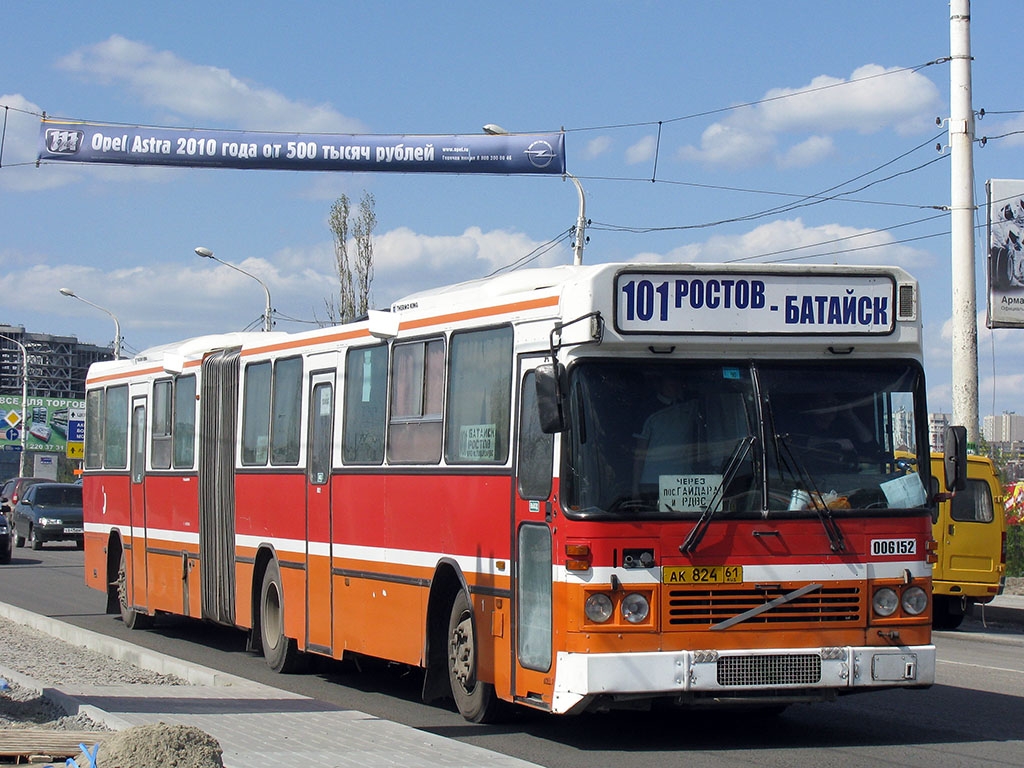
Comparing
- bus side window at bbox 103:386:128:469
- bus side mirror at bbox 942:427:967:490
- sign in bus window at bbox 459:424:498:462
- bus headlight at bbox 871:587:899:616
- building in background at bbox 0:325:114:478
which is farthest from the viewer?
building in background at bbox 0:325:114:478

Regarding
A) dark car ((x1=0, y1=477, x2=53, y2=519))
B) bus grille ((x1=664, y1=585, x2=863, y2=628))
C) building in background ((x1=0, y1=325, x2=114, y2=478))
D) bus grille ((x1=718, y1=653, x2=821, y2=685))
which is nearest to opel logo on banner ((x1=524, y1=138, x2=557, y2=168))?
bus grille ((x1=664, y1=585, x2=863, y2=628))

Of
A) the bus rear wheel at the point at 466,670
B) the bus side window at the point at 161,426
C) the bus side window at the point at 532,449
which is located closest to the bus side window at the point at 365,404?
the bus rear wheel at the point at 466,670

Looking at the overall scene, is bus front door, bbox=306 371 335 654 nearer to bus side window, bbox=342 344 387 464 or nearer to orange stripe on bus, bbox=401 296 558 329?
bus side window, bbox=342 344 387 464

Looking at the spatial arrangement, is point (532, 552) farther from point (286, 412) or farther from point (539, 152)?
point (539, 152)

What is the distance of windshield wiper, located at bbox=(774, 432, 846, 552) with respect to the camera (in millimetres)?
9258

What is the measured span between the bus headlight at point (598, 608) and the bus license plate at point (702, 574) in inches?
14.8

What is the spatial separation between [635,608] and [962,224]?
17.6 meters

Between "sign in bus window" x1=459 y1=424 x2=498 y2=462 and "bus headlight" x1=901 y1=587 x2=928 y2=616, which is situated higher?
"sign in bus window" x1=459 y1=424 x2=498 y2=462

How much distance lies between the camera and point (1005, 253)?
27047 millimetres

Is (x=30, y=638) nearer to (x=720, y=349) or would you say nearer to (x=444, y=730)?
(x=444, y=730)

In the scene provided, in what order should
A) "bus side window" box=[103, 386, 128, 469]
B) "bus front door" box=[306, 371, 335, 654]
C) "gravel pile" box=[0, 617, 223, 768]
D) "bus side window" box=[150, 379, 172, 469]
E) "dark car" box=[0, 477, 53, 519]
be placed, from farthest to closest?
"dark car" box=[0, 477, 53, 519]
"bus side window" box=[103, 386, 128, 469]
"bus side window" box=[150, 379, 172, 469]
"bus front door" box=[306, 371, 335, 654]
"gravel pile" box=[0, 617, 223, 768]

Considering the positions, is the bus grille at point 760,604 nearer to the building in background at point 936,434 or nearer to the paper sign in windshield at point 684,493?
the paper sign in windshield at point 684,493

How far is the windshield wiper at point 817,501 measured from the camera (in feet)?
30.4

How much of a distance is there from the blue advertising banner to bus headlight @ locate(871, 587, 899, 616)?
15691 millimetres
